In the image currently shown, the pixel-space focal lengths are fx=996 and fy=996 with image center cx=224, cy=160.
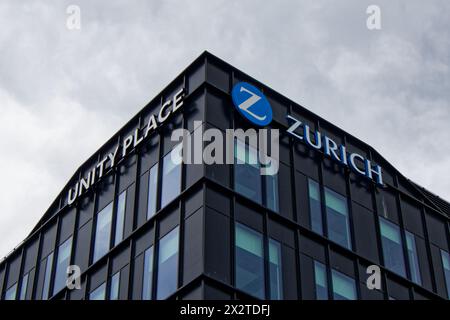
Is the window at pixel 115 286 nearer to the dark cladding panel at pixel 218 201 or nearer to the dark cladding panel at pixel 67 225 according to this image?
the dark cladding panel at pixel 218 201

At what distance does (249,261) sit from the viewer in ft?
127

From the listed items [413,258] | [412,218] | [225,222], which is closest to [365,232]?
[413,258]

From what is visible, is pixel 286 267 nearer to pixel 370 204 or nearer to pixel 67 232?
pixel 370 204

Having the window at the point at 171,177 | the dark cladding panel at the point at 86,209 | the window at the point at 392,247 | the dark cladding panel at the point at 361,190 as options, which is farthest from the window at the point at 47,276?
the window at the point at 392,247

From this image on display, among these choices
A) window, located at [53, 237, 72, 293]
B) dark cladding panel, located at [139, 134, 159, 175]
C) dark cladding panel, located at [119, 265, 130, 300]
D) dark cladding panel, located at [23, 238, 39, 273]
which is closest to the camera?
dark cladding panel, located at [119, 265, 130, 300]

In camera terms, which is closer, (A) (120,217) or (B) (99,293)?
(B) (99,293)

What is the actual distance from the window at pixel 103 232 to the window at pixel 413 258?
13.9 metres

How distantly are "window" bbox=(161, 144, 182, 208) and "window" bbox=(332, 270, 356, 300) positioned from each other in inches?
301

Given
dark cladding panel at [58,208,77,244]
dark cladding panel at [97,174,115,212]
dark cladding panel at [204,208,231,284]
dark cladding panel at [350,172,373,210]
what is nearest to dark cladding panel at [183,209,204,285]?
dark cladding panel at [204,208,231,284]

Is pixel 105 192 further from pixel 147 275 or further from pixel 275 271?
pixel 275 271

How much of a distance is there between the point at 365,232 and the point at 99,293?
1211cm

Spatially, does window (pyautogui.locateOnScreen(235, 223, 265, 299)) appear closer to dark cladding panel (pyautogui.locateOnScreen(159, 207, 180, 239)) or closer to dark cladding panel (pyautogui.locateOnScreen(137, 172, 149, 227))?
dark cladding panel (pyautogui.locateOnScreen(159, 207, 180, 239))

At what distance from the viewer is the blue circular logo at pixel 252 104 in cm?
4297

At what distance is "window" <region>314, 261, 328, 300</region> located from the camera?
40.9 meters
